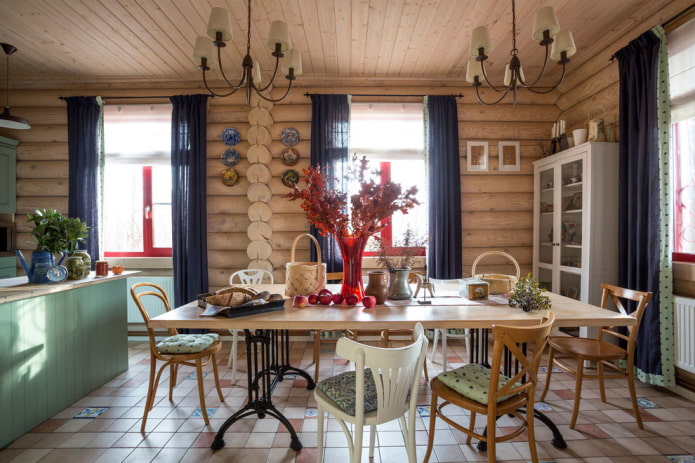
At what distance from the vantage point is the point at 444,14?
285cm

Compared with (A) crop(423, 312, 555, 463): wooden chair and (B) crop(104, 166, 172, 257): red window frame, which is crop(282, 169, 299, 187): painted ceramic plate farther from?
(A) crop(423, 312, 555, 463): wooden chair

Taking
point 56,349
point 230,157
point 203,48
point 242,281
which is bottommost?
point 56,349

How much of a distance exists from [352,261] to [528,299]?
40.7 inches

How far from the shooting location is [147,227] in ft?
13.5

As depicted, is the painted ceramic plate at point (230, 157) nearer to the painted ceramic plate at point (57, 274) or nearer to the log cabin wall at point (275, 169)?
the log cabin wall at point (275, 169)

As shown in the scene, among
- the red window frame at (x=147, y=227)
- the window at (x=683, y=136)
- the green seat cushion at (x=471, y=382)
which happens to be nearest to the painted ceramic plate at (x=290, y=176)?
the red window frame at (x=147, y=227)

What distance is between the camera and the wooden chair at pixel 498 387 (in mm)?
1498

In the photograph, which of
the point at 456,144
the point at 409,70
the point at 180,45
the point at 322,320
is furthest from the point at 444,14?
the point at 322,320

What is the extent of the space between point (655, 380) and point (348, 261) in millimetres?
2546

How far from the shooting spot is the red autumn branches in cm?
198

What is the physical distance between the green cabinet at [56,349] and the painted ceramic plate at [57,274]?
0.10 m

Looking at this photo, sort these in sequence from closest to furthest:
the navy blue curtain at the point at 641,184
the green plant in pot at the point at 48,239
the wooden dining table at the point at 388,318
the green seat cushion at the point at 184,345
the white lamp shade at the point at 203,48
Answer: the wooden dining table at the point at 388,318 → the white lamp shade at the point at 203,48 → the green seat cushion at the point at 184,345 → the green plant in pot at the point at 48,239 → the navy blue curtain at the point at 641,184

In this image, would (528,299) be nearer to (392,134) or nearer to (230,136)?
(392,134)

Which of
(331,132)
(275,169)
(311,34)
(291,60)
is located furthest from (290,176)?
(291,60)
